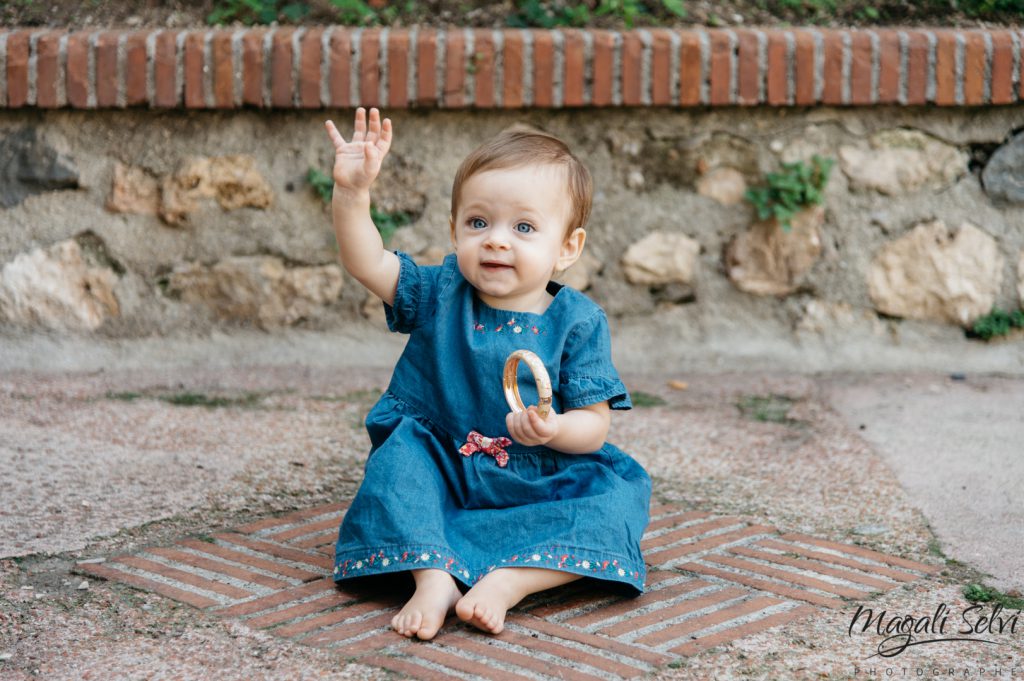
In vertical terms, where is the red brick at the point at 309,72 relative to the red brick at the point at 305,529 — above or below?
above

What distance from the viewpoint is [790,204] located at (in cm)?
369

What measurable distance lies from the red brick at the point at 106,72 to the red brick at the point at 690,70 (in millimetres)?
1762

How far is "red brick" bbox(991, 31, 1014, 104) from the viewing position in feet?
11.9

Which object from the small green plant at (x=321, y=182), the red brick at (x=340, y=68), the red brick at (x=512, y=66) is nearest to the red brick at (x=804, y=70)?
the red brick at (x=512, y=66)

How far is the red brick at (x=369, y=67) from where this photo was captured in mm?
3547

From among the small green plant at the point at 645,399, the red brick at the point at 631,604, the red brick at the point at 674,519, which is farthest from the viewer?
the small green plant at the point at 645,399

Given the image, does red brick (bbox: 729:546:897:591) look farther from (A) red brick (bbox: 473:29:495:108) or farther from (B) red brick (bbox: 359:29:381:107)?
(B) red brick (bbox: 359:29:381:107)

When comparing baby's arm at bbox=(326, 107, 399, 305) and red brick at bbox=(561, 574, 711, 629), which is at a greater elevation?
baby's arm at bbox=(326, 107, 399, 305)

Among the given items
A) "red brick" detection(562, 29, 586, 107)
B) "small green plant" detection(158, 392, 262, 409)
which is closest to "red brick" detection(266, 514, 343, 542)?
"small green plant" detection(158, 392, 262, 409)

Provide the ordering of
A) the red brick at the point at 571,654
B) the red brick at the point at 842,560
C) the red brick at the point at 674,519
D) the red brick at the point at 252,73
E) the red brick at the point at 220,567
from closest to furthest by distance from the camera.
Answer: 1. the red brick at the point at 571,654
2. the red brick at the point at 220,567
3. the red brick at the point at 842,560
4. the red brick at the point at 674,519
5. the red brick at the point at 252,73

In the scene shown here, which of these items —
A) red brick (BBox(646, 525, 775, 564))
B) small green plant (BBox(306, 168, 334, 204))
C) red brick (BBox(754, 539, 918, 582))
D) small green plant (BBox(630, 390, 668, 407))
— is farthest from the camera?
small green plant (BBox(306, 168, 334, 204))

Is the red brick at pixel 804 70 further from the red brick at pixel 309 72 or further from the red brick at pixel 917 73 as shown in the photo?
the red brick at pixel 309 72

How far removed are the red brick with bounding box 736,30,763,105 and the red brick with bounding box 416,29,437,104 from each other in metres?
0.95

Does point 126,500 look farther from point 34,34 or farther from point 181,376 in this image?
point 34,34
